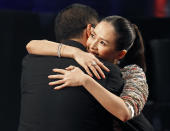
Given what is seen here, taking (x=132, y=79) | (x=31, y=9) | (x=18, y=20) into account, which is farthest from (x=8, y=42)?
(x=132, y=79)

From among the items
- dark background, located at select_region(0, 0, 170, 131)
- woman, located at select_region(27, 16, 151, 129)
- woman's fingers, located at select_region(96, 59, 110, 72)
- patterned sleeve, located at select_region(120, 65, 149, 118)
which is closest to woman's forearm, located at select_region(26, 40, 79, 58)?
woman, located at select_region(27, 16, 151, 129)

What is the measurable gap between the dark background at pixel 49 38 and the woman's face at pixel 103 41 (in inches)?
59.7

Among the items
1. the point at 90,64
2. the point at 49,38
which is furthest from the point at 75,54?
the point at 49,38

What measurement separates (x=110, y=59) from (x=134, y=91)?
0.24 metres

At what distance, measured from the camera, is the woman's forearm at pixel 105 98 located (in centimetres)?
129

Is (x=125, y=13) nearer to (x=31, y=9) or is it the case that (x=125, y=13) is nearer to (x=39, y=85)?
(x=31, y=9)

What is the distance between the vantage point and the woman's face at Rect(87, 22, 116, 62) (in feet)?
4.84

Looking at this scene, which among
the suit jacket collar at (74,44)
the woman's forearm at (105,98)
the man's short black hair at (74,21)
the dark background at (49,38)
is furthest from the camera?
the dark background at (49,38)

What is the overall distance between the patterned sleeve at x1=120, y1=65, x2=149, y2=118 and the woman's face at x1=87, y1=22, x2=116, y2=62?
11 centimetres

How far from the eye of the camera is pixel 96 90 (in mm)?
1287

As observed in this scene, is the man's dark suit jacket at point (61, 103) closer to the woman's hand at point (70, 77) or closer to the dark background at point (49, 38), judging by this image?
the woman's hand at point (70, 77)

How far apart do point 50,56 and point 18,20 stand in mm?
1657

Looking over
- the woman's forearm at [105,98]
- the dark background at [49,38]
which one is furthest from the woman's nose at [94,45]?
the dark background at [49,38]

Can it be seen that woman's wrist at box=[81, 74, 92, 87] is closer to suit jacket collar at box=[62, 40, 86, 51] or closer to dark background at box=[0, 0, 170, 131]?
suit jacket collar at box=[62, 40, 86, 51]
